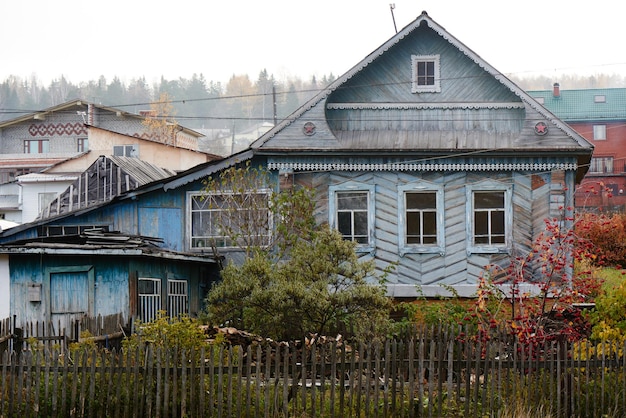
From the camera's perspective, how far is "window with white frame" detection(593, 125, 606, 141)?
76.2 metres

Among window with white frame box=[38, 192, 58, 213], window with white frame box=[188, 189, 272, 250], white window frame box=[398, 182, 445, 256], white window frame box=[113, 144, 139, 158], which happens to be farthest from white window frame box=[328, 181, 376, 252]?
window with white frame box=[38, 192, 58, 213]

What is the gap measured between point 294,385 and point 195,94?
152 m

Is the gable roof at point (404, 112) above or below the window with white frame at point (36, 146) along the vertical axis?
below

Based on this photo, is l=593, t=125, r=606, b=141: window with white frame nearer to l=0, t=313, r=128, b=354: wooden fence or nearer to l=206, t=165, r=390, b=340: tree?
l=206, t=165, r=390, b=340: tree

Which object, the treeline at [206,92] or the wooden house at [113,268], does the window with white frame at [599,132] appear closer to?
the wooden house at [113,268]

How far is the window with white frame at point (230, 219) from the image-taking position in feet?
78.7

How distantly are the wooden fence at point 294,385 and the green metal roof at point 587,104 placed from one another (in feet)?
210

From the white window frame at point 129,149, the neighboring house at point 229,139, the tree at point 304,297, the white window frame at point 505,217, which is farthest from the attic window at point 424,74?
the neighboring house at point 229,139

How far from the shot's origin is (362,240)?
25359 millimetres

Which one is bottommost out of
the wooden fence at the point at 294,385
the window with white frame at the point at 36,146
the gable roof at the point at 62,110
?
the wooden fence at the point at 294,385

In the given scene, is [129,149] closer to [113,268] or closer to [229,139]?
[113,268]

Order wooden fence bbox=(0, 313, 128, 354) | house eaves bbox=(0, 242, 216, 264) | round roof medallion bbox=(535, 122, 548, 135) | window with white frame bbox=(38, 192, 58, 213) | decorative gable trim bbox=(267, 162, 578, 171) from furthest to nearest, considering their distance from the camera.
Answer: window with white frame bbox=(38, 192, 58, 213) < decorative gable trim bbox=(267, 162, 578, 171) < round roof medallion bbox=(535, 122, 548, 135) < house eaves bbox=(0, 242, 216, 264) < wooden fence bbox=(0, 313, 128, 354)

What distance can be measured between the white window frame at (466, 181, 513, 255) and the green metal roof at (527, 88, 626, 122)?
172 feet

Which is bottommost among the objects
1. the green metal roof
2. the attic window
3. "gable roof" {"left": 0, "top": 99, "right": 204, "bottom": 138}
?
the attic window
